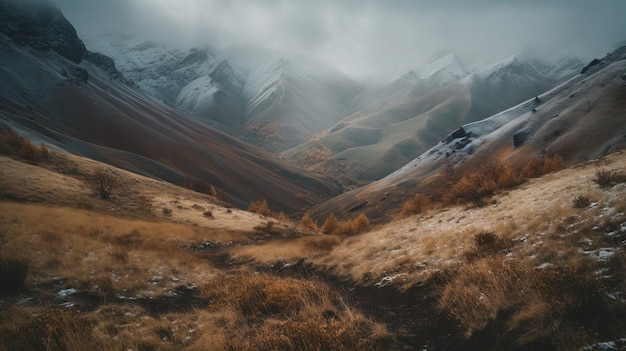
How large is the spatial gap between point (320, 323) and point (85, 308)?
23.4 ft

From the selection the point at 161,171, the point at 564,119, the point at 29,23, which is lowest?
the point at 564,119

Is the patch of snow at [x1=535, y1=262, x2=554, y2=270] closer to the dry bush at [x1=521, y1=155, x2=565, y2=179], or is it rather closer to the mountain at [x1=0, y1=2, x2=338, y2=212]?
the dry bush at [x1=521, y1=155, x2=565, y2=179]

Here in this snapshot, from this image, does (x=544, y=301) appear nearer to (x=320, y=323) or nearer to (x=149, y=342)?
(x=320, y=323)

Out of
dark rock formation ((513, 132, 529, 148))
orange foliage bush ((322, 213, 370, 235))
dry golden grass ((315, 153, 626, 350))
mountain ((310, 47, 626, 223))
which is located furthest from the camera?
dark rock formation ((513, 132, 529, 148))

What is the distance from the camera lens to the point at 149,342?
7.10 m

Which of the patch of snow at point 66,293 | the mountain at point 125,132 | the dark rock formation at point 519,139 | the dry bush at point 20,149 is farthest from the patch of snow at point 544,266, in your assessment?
the dark rock formation at point 519,139

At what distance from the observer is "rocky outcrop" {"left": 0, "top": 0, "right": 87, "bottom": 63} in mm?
160475

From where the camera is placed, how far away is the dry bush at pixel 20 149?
38.6 meters

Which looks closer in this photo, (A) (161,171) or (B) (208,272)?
(B) (208,272)

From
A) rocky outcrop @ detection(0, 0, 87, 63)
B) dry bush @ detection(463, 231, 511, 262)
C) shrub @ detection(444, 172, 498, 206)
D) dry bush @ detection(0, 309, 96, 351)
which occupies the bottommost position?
shrub @ detection(444, 172, 498, 206)

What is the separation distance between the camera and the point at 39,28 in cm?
17800

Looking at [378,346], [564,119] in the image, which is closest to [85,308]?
[378,346]

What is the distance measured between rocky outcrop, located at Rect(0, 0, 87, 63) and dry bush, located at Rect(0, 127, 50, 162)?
150623 millimetres

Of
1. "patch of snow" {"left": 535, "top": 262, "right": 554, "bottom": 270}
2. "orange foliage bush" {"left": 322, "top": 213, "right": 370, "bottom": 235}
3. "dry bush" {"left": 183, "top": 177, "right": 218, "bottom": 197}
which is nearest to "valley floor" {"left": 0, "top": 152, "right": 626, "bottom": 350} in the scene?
"patch of snow" {"left": 535, "top": 262, "right": 554, "bottom": 270}
